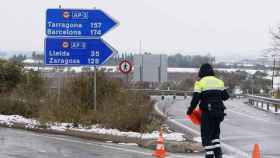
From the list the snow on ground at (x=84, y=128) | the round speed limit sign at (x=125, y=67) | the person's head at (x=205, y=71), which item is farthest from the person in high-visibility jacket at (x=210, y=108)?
the round speed limit sign at (x=125, y=67)

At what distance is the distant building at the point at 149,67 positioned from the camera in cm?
3741

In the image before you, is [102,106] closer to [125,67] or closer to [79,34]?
[79,34]

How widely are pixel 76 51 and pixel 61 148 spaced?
23.9 feet

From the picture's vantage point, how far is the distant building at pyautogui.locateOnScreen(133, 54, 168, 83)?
→ 123ft

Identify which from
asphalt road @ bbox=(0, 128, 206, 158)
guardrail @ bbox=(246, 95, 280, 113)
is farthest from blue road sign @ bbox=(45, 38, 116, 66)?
guardrail @ bbox=(246, 95, 280, 113)

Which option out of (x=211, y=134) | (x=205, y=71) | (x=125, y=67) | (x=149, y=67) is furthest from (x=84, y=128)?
(x=149, y=67)

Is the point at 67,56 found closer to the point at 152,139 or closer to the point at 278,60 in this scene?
the point at 152,139

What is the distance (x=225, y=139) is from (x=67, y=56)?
6.75 metres

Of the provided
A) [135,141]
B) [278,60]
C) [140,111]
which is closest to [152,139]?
[135,141]

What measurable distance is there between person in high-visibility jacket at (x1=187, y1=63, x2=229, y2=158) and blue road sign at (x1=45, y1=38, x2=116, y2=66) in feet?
36.2

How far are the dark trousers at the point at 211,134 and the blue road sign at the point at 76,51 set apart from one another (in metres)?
11.2

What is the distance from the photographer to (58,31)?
72.2ft

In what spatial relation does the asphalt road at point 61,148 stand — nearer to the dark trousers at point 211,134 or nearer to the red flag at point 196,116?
the red flag at point 196,116

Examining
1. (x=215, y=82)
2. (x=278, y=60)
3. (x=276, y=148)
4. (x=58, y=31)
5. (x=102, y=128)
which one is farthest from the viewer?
(x=278, y=60)
